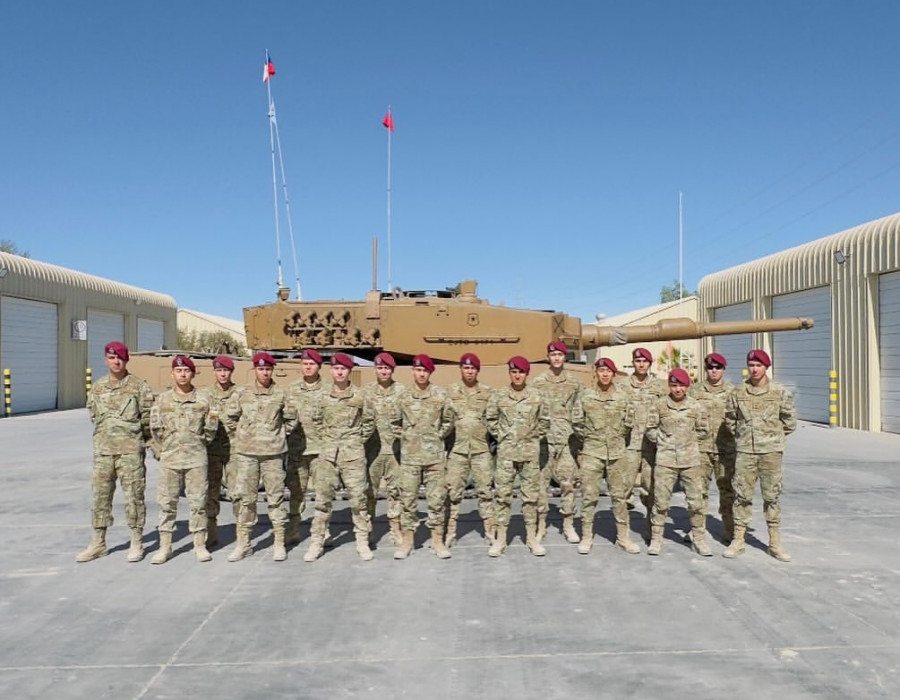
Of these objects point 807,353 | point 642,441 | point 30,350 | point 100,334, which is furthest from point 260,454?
point 100,334

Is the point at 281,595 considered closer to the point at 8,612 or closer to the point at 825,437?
the point at 8,612

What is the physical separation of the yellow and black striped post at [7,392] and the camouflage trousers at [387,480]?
2037 centimetres

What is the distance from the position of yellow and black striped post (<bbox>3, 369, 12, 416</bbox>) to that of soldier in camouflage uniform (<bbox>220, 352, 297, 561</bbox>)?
2000 centimetres

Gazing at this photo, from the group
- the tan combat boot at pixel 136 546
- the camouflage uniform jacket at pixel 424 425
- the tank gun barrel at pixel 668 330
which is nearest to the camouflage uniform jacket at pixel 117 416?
the tan combat boot at pixel 136 546

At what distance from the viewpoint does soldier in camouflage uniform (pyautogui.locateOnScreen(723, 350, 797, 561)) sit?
6.31 m

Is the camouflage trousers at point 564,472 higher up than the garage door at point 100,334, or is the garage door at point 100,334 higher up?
the garage door at point 100,334

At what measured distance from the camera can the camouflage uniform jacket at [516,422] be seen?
256 inches

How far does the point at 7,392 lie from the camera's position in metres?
22.6

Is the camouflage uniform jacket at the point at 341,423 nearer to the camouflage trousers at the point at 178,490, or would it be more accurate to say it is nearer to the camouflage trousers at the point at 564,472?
the camouflage trousers at the point at 178,490

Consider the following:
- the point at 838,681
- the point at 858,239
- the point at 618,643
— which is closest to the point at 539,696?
the point at 618,643

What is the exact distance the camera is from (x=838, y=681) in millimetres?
3900

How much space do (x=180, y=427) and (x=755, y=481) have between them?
5.21 meters

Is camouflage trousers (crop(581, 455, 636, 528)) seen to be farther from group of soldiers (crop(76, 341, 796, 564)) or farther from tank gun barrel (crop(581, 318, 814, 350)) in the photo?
tank gun barrel (crop(581, 318, 814, 350))

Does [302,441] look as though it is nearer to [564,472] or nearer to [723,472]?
[564,472]
